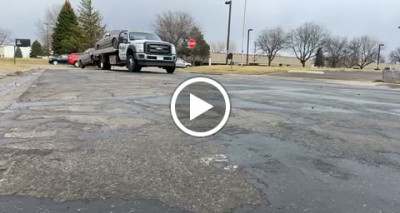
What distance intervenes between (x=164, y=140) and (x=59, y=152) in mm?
1281

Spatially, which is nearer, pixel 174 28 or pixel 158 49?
pixel 158 49

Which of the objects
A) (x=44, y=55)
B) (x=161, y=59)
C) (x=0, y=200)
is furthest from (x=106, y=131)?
(x=44, y=55)

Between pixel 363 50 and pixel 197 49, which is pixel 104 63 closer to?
pixel 197 49

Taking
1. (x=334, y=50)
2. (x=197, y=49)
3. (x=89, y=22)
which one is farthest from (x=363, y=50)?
(x=89, y=22)

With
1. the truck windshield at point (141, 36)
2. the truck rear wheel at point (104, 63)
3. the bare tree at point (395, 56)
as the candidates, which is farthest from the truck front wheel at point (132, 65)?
the bare tree at point (395, 56)

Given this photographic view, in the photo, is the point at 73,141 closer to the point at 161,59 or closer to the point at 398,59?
the point at 161,59

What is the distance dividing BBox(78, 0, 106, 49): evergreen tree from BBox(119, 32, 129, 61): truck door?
109 feet

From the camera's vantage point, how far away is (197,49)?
83.5 m

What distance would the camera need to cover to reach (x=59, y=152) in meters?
4.20

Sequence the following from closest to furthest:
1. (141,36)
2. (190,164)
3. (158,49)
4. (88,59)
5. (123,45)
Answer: (190,164) → (158,49) → (123,45) → (141,36) → (88,59)

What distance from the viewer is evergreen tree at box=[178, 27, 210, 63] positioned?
8056 centimetres

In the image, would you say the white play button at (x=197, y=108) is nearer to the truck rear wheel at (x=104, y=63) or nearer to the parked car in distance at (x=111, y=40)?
the parked car in distance at (x=111, y=40)

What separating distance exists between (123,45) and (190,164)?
1743cm

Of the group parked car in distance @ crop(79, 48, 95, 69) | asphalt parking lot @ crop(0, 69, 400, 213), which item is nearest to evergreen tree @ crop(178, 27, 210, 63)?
parked car in distance @ crop(79, 48, 95, 69)
